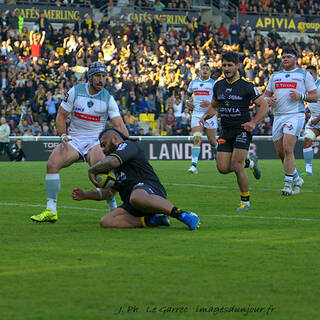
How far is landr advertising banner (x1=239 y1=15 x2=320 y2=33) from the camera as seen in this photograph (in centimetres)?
4769

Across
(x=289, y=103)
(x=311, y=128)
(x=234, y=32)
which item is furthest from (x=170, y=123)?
(x=289, y=103)

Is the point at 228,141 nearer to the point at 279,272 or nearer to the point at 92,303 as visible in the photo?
the point at 279,272

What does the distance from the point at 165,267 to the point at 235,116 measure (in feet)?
19.9

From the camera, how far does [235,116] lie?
12805mm

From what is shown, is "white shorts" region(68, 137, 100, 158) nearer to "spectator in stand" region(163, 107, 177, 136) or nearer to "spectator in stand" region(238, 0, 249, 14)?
"spectator in stand" region(163, 107, 177, 136)

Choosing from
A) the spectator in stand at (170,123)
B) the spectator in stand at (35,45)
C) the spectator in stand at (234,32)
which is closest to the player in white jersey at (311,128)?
the spectator in stand at (170,123)

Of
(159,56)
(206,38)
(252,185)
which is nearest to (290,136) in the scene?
(252,185)

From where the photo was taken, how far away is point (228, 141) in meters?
12.9

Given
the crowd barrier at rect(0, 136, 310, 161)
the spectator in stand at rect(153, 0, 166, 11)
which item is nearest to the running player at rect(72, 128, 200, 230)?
the crowd barrier at rect(0, 136, 310, 161)

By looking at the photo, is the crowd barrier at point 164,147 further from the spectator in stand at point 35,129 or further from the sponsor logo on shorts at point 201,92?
the sponsor logo on shorts at point 201,92

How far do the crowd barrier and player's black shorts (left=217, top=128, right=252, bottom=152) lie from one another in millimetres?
17436

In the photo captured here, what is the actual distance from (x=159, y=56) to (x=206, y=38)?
5.53 metres

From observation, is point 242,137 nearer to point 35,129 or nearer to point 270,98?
point 270,98

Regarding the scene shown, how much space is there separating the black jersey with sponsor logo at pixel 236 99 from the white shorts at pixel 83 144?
2.43m
